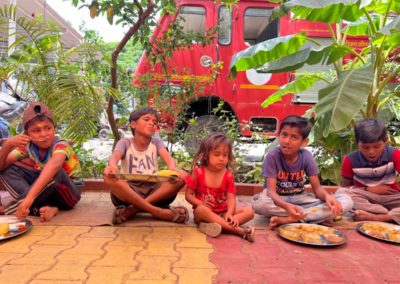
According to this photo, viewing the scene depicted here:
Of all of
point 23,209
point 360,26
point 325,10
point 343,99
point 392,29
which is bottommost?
point 23,209

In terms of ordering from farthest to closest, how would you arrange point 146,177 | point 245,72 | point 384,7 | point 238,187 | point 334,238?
point 245,72 < point 238,187 < point 384,7 < point 334,238 < point 146,177

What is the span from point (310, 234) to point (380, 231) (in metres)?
0.56

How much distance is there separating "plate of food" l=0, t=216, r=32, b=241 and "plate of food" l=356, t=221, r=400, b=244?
7.73 ft

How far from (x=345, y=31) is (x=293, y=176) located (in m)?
2.25

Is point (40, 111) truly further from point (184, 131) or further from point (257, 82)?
point (257, 82)

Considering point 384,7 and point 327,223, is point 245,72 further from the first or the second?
point 327,223

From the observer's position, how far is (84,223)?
8.64 feet

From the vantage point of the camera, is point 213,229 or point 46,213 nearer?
point 213,229

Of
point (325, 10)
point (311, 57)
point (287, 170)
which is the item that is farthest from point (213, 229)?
point (325, 10)

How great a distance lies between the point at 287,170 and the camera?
2.81m

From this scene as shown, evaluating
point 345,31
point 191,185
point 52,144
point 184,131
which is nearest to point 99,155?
point 184,131

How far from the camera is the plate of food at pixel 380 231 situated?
242 centimetres

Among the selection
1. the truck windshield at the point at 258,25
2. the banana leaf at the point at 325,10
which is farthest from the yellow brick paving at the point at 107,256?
the truck windshield at the point at 258,25

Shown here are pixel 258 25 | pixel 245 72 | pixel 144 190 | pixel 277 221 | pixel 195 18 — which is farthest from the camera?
pixel 258 25
